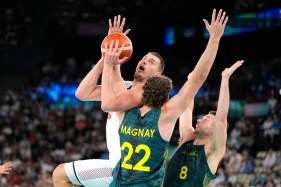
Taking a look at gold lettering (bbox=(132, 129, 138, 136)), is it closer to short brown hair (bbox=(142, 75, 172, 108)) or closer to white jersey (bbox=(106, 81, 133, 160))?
short brown hair (bbox=(142, 75, 172, 108))

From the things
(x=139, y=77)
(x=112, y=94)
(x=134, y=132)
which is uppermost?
(x=139, y=77)

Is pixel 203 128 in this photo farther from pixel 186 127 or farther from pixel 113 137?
pixel 113 137

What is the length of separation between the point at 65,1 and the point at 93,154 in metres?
9.71

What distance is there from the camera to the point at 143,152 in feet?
18.2

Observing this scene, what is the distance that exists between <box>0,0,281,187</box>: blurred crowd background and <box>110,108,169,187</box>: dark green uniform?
7.08 meters

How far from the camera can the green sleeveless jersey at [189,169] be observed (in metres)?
6.57

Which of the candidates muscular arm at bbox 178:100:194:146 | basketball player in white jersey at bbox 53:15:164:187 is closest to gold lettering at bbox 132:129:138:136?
basketball player in white jersey at bbox 53:15:164:187

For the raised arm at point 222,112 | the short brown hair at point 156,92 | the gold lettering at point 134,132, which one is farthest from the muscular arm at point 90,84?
the raised arm at point 222,112

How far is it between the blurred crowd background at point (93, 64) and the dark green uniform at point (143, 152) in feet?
23.2

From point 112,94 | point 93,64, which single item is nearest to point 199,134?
point 112,94

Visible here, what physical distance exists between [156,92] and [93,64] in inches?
738

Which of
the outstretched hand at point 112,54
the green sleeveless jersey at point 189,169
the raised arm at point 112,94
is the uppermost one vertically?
the outstretched hand at point 112,54

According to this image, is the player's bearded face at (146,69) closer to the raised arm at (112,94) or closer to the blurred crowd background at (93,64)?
the raised arm at (112,94)

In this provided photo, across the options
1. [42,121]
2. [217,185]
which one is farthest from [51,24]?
[217,185]
